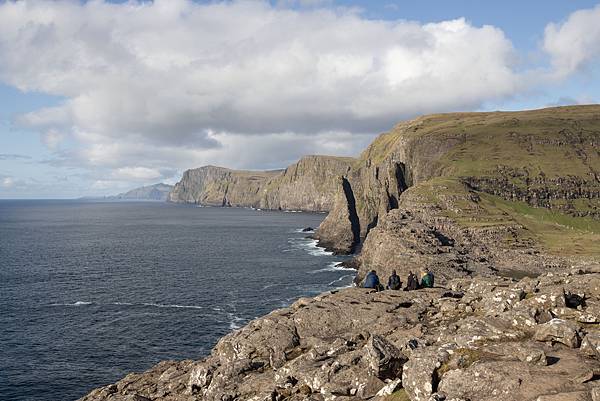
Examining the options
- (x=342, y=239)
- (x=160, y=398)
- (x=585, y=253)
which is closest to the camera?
(x=160, y=398)

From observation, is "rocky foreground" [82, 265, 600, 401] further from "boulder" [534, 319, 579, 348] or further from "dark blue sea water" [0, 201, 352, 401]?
"dark blue sea water" [0, 201, 352, 401]

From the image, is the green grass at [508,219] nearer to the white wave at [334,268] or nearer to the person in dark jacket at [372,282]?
the white wave at [334,268]

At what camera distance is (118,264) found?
466 ft

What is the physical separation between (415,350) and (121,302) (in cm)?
8994

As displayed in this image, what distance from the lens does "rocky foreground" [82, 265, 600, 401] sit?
59.2 feet

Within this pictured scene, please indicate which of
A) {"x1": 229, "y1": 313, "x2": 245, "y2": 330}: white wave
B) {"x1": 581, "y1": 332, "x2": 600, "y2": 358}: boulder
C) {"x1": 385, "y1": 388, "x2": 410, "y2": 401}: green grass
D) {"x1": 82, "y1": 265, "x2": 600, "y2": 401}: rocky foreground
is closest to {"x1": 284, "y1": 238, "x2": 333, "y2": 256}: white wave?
{"x1": 229, "y1": 313, "x2": 245, "y2": 330}: white wave

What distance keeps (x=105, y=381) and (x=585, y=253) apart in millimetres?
126698

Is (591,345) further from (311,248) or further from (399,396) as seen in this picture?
(311,248)

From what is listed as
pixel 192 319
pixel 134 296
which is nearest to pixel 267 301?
pixel 192 319

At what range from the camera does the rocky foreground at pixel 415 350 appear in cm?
1803

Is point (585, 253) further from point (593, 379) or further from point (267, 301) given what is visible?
point (593, 379)

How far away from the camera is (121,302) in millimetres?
98250

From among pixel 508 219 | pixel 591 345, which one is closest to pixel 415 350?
pixel 591 345

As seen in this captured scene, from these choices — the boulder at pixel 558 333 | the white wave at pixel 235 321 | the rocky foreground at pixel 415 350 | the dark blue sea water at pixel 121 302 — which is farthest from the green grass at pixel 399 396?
the white wave at pixel 235 321
